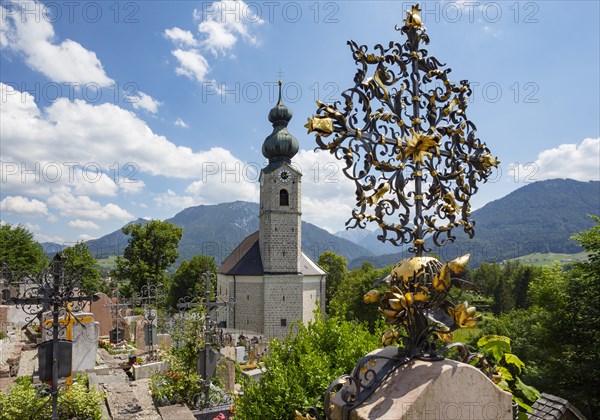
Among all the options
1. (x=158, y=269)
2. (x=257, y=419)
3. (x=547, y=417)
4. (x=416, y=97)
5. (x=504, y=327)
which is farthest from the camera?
(x=158, y=269)

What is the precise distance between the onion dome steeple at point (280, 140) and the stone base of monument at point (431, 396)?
114 feet

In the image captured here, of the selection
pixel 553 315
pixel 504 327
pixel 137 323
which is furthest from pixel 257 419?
pixel 504 327

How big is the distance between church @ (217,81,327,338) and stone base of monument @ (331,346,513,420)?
105 feet

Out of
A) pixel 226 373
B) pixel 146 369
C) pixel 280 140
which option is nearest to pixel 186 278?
pixel 280 140

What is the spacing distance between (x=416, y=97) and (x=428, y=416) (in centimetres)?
249

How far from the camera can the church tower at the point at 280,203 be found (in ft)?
118

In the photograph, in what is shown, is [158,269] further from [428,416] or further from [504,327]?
[428,416]

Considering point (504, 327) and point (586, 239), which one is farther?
point (504, 327)

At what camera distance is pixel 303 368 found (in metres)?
6.11

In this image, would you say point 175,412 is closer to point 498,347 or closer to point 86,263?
point 498,347

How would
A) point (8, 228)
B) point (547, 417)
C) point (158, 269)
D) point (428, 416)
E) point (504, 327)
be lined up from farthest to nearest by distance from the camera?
1. point (8, 228)
2. point (158, 269)
3. point (504, 327)
4. point (547, 417)
5. point (428, 416)

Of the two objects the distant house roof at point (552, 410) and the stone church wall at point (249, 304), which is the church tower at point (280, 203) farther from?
the distant house roof at point (552, 410)

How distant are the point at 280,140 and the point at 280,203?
229 inches

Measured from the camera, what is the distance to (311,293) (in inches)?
1453
